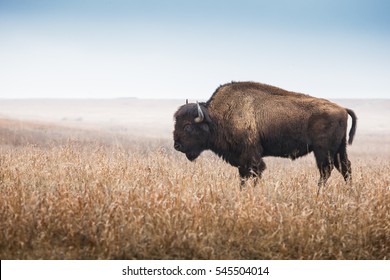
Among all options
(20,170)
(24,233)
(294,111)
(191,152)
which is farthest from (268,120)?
(24,233)

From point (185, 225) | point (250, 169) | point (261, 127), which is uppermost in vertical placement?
point (261, 127)

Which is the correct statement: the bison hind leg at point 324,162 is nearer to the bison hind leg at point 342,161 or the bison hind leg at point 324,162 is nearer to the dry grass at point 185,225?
the bison hind leg at point 342,161

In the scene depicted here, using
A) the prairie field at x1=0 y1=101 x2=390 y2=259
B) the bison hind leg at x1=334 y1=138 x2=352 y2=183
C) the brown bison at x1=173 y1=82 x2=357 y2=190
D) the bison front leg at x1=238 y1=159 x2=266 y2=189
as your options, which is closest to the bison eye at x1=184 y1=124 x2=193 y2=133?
the brown bison at x1=173 y1=82 x2=357 y2=190

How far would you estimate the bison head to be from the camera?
31.5 feet

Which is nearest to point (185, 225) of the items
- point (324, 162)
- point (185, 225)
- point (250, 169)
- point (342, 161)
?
point (185, 225)

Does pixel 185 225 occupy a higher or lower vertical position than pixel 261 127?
lower

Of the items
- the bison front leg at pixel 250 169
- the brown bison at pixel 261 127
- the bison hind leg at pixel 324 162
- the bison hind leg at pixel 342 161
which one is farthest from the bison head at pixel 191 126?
the bison hind leg at pixel 342 161

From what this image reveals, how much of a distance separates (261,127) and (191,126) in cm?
127

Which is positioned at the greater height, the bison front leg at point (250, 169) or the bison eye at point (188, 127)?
the bison eye at point (188, 127)

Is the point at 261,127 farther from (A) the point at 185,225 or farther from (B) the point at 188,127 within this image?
(A) the point at 185,225

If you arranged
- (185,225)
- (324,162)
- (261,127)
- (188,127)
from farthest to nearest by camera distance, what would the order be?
1. (188,127)
2. (261,127)
3. (324,162)
4. (185,225)

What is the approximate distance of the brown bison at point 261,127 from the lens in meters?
9.28

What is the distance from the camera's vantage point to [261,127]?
373 inches

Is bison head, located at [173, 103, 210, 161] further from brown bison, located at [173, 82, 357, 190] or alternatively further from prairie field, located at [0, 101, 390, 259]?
prairie field, located at [0, 101, 390, 259]
